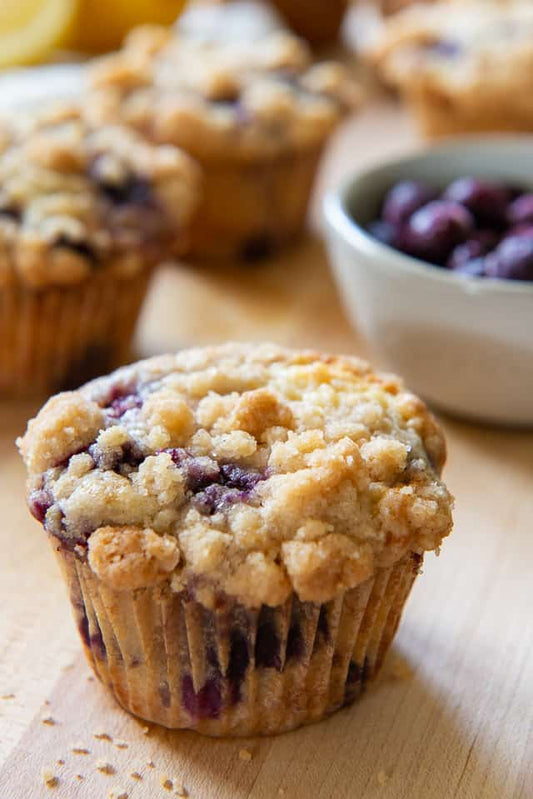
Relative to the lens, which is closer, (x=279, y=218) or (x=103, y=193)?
(x=103, y=193)

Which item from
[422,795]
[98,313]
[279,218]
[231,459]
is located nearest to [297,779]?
[422,795]

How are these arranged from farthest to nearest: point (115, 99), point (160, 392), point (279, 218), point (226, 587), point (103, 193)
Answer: point (279, 218)
point (115, 99)
point (103, 193)
point (160, 392)
point (226, 587)

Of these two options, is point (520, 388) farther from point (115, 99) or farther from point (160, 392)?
point (115, 99)

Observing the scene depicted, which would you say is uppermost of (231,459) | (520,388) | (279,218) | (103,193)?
(231,459)

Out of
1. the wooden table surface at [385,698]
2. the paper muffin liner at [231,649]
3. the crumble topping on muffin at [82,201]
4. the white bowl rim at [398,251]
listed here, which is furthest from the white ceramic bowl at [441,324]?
the paper muffin liner at [231,649]

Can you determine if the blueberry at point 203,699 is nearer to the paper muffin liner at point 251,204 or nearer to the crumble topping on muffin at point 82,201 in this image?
the crumble topping on muffin at point 82,201

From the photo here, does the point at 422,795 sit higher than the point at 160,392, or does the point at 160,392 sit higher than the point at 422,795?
the point at 160,392

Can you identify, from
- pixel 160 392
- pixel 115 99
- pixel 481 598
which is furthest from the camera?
pixel 115 99

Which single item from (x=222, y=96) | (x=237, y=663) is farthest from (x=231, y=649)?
(x=222, y=96)
